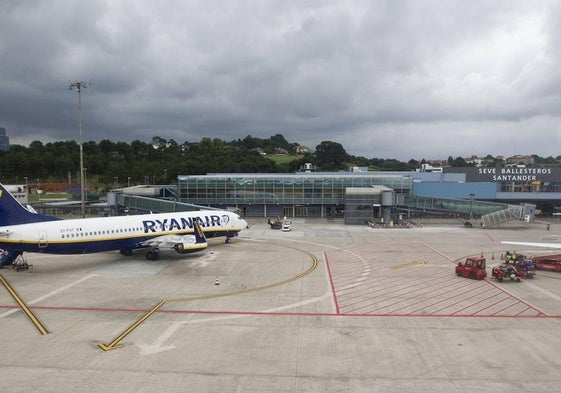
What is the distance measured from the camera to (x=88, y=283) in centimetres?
3444

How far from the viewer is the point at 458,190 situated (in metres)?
89.0

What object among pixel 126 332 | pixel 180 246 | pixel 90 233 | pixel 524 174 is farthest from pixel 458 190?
pixel 126 332

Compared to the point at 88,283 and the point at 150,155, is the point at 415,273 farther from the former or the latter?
the point at 150,155

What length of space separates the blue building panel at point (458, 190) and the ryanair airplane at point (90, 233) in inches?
2271

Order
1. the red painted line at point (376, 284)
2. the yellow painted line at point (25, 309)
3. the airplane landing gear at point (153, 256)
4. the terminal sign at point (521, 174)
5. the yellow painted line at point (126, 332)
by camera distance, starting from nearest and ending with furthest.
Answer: the yellow painted line at point (126, 332), the yellow painted line at point (25, 309), the red painted line at point (376, 284), the airplane landing gear at point (153, 256), the terminal sign at point (521, 174)

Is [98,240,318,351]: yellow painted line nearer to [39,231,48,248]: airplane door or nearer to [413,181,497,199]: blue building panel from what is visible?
[39,231,48,248]: airplane door

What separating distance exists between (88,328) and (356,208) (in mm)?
57780

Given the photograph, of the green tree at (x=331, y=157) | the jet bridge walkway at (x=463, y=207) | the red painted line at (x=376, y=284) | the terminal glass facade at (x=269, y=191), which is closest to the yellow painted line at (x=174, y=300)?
the red painted line at (x=376, y=284)

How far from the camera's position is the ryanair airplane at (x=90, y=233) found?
3581cm

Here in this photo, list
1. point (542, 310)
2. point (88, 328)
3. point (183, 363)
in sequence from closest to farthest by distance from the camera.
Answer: point (183, 363) < point (88, 328) < point (542, 310)

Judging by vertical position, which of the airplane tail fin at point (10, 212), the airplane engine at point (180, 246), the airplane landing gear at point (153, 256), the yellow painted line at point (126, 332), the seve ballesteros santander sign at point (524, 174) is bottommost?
the yellow painted line at point (126, 332)

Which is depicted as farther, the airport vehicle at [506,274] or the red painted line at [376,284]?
the airport vehicle at [506,274]

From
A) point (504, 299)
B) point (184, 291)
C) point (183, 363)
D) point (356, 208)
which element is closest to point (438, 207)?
point (356, 208)

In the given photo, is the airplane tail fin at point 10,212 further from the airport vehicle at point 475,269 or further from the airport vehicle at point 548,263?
the airport vehicle at point 548,263
